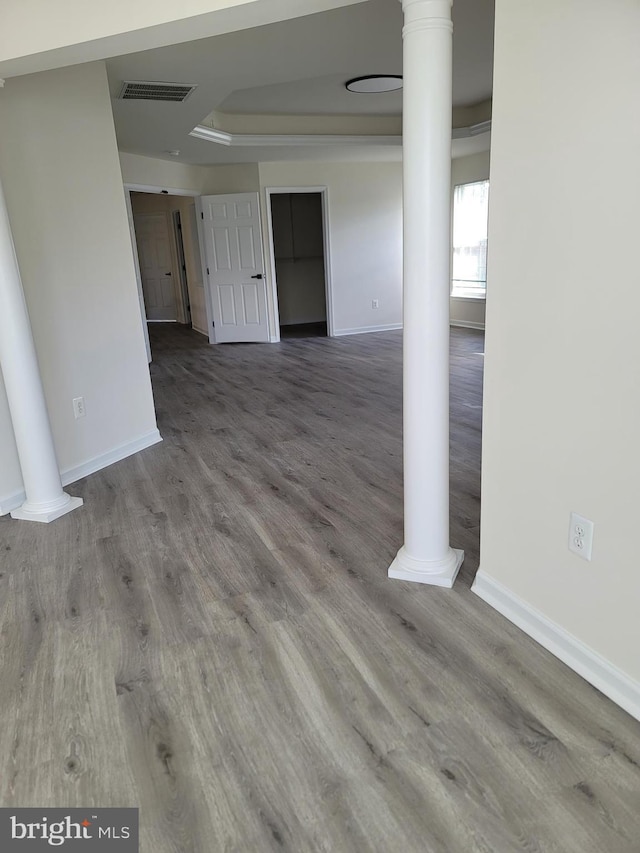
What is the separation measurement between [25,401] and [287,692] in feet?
6.90

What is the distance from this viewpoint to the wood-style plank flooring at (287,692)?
141 cm

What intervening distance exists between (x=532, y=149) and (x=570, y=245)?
32 centimetres

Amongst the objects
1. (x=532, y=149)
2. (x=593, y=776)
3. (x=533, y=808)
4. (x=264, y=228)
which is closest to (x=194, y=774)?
(x=533, y=808)

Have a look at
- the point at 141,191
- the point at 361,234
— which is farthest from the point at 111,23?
the point at 361,234

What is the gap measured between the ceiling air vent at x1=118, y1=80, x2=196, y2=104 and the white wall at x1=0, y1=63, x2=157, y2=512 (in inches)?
29.2

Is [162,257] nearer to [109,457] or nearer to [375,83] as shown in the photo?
[375,83]

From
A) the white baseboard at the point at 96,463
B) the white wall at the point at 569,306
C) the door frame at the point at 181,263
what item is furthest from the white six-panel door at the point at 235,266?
the white wall at the point at 569,306

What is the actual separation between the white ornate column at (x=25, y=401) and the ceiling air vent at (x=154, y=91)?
2.01m

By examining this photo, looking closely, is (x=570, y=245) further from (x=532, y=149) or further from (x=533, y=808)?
(x=533, y=808)

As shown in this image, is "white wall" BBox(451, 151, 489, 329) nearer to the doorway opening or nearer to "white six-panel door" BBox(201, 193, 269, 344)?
"white six-panel door" BBox(201, 193, 269, 344)

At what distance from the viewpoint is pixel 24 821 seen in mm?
1454

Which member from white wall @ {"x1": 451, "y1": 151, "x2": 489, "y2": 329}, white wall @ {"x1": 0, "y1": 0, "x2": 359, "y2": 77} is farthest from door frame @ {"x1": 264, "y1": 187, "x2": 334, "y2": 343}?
white wall @ {"x1": 0, "y1": 0, "x2": 359, "y2": 77}

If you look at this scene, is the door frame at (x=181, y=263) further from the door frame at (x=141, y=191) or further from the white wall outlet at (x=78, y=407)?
the white wall outlet at (x=78, y=407)

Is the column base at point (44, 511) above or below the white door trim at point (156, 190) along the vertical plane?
below
